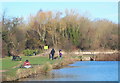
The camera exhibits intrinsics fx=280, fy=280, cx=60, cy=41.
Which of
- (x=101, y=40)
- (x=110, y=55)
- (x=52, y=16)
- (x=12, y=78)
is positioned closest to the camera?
(x=12, y=78)

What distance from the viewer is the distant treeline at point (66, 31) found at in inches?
2012

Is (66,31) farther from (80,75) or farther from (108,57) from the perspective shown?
(80,75)

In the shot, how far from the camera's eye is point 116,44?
49156 mm

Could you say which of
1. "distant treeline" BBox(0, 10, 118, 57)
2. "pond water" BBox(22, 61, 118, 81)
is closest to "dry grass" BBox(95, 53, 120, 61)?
"distant treeline" BBox(0, 10, 118, 57)

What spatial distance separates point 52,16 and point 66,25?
337 cm

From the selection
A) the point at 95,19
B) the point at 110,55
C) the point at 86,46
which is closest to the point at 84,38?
the point at 86,46

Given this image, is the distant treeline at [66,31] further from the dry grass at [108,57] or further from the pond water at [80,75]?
the pond water at [80,75]

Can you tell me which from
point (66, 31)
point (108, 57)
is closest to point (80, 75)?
point (108, 57)

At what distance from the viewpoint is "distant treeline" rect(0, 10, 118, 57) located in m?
51.1

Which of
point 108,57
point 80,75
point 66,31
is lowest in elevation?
point 80,75

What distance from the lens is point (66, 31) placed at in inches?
2208

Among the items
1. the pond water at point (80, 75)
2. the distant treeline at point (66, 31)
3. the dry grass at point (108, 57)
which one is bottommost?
the pond water at point (80, 75)

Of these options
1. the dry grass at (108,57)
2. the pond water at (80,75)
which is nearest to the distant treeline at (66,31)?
the dry grass at (108,57)

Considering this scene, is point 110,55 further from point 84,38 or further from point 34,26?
point 34,26
